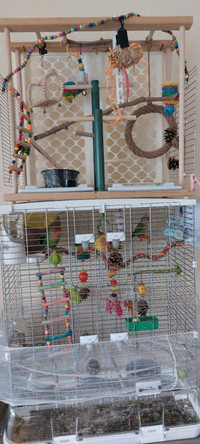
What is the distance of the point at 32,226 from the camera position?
39.0 inches

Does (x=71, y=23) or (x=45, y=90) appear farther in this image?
(x=45, y=90)

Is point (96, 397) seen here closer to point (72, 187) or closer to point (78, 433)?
point (78, 433)

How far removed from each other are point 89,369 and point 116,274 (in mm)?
318

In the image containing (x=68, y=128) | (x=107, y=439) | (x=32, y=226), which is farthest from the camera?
(x=68, y=128)

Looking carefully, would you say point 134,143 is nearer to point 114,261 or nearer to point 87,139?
point 87,139

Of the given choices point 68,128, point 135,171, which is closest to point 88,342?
point 135,171

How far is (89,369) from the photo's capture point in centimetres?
89

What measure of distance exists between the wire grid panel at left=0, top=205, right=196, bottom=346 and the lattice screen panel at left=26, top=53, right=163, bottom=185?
0.48 ft

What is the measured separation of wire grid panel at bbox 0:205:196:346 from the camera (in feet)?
3.24

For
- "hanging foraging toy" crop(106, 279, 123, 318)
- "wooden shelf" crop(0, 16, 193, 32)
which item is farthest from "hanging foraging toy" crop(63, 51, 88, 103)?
"hanging foraging toy" crop(106, 279, 123, 318)

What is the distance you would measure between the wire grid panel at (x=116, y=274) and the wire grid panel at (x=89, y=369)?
8 centimetres

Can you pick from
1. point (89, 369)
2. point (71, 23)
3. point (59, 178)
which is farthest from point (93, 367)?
point (71, 23)

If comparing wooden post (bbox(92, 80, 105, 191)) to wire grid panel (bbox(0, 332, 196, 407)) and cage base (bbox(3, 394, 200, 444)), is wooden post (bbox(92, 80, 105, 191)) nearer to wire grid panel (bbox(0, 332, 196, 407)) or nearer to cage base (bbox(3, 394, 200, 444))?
wire grid panel (bbox(0, 332, 196, 407))

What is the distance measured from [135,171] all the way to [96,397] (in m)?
0.74
